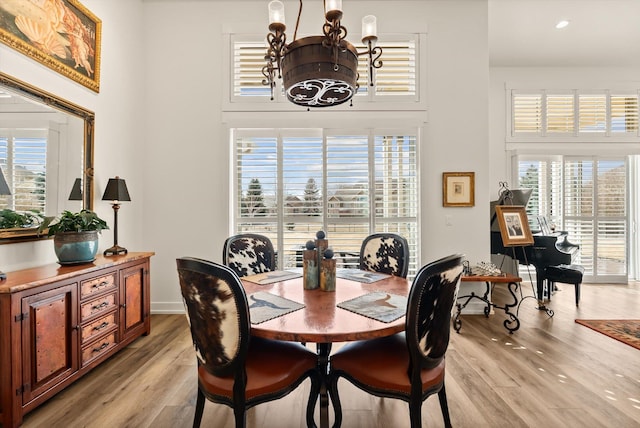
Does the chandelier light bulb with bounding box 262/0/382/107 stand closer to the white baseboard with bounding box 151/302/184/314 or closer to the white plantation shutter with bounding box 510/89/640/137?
the white baseboard with bounding box 151/302/184/314

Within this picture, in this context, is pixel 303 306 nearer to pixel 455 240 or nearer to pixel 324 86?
pixel 324 86

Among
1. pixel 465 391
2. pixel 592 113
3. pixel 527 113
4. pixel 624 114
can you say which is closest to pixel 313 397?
pixel 465 391

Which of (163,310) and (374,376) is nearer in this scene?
(374,376)

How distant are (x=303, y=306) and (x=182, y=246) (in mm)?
2688

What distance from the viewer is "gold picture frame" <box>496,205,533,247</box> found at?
343cm

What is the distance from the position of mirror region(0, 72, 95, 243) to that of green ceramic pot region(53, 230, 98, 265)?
21 cm

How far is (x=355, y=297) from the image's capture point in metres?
1.65

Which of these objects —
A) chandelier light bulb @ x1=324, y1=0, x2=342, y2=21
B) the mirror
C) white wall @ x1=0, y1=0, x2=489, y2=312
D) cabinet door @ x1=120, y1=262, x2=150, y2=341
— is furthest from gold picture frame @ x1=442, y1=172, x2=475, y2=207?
the mirror

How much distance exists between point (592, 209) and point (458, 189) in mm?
3265

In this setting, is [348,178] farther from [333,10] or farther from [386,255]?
[333,10]

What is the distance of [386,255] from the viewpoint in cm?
250

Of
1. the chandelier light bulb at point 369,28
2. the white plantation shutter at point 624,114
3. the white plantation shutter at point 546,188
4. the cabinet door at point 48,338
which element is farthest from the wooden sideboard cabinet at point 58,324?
the white plantation shutter at point 624,114

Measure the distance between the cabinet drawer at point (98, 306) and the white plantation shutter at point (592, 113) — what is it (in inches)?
285

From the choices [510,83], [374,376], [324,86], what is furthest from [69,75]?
[510,83]
